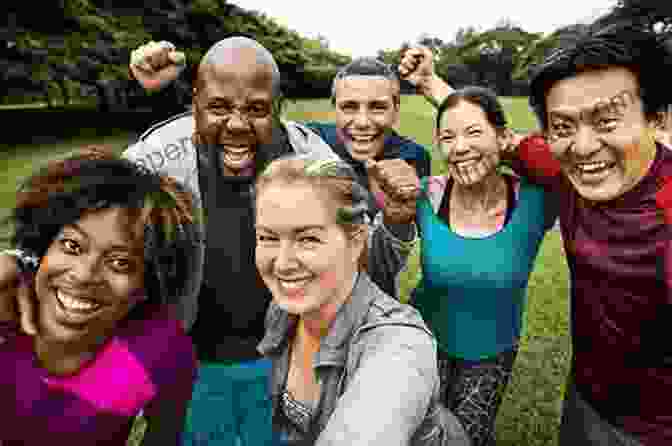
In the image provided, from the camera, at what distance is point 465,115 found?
2.62m

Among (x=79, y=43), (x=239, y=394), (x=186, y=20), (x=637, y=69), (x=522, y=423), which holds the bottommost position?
(x=522, y=423)

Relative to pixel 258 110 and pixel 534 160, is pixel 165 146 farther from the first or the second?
pixel 534 160

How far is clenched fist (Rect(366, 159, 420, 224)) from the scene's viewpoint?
2484mm

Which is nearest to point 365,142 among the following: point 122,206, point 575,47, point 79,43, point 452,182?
point 452,182

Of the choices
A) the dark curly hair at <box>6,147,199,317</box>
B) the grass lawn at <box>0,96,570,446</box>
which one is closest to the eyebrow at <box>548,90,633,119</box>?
the dark curly hair at <box>6,147,199,317</box>

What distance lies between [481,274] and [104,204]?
1613 mm

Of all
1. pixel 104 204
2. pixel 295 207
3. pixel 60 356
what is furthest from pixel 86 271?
pixel 295 207

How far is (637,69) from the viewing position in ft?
6.82

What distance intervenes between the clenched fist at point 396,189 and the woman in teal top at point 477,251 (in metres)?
0.24

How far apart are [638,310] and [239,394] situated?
5.71ft

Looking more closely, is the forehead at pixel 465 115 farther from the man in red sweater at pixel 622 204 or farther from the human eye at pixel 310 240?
the human eye at pixel 310 240

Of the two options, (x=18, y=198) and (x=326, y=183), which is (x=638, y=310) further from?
(x=18, y=198)

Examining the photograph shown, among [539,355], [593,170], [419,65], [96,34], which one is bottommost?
[539,355]

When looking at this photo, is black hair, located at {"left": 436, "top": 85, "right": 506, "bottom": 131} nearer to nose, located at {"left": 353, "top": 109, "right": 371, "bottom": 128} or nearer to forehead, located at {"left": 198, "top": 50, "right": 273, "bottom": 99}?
nose, located at {"left": 353, "top": 109, "right": 371, "bottom": 128}
